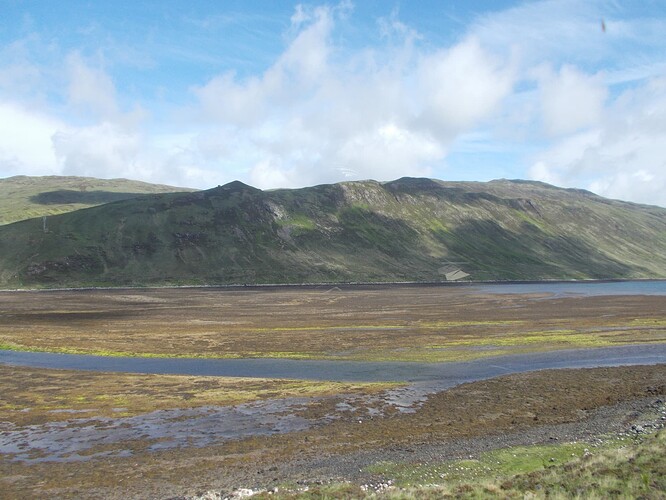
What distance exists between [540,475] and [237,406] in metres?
23.7

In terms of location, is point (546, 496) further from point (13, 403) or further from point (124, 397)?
point (13, 403)

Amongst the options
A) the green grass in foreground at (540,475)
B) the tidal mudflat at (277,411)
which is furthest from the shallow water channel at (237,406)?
the green grass in foreground at (540,475)

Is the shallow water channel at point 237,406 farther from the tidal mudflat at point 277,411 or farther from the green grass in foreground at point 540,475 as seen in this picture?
the green grass in foreground at point 540,475

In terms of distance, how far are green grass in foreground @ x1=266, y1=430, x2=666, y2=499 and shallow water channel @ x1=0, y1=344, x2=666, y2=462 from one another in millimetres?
10842

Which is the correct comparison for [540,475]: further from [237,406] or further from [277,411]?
[237,406]

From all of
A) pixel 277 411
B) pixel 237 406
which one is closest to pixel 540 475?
pixel 277 411

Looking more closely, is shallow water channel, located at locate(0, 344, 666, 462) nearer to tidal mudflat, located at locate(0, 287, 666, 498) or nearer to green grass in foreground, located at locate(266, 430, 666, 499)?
tidal mudflat, located at locate(0, 287, 666, 498)

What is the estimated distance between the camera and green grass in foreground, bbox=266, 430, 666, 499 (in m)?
21.4

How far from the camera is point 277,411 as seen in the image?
128ft

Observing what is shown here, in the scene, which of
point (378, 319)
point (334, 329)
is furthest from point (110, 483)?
point (378, 319)

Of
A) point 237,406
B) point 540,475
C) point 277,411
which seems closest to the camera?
point 540,475

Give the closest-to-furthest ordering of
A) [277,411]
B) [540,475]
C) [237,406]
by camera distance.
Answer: [540,475] < [277,411] < [237,406]

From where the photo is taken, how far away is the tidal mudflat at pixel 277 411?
90.8ft

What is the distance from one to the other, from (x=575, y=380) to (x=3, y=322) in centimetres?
9159
